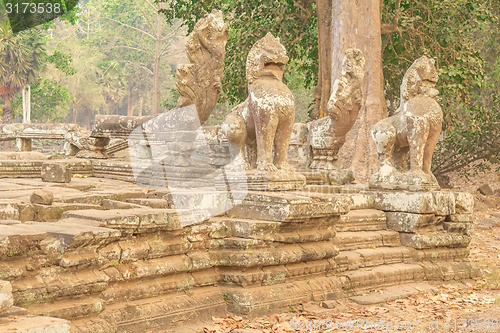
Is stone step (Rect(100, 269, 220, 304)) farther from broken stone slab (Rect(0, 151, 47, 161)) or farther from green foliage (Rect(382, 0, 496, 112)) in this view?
green foliage (Rect(382, 0, 496, 112))

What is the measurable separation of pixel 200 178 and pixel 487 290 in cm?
314

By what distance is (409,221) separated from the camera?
592cm

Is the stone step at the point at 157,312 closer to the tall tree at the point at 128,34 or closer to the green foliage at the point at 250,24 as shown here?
the green foliage at the point at 250,24

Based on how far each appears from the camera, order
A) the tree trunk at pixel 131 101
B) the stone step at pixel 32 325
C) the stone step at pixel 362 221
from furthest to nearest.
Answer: the tree trunk at pixel 131 101, the stone step at pixel 362 221, the stone step at pixel 32 325

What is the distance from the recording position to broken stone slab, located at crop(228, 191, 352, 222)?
4.59 meters

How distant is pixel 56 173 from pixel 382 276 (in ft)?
11.5

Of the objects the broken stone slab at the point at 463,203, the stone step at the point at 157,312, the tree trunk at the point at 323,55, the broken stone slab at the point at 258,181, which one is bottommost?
the stone step at the point at 157,312

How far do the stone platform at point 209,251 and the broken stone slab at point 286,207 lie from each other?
0.01 meters

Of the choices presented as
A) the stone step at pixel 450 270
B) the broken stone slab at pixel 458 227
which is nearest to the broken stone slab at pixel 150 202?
the stone step at pixel 450 270

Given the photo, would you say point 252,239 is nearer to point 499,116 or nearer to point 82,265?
point 82,265

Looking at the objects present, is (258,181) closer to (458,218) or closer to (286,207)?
(286,207)

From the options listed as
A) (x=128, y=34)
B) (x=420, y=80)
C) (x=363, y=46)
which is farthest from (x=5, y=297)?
(x=128, y=34)

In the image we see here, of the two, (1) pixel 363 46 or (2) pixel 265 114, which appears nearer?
(2) pixel 265 114

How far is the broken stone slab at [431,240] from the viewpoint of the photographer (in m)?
5.89
